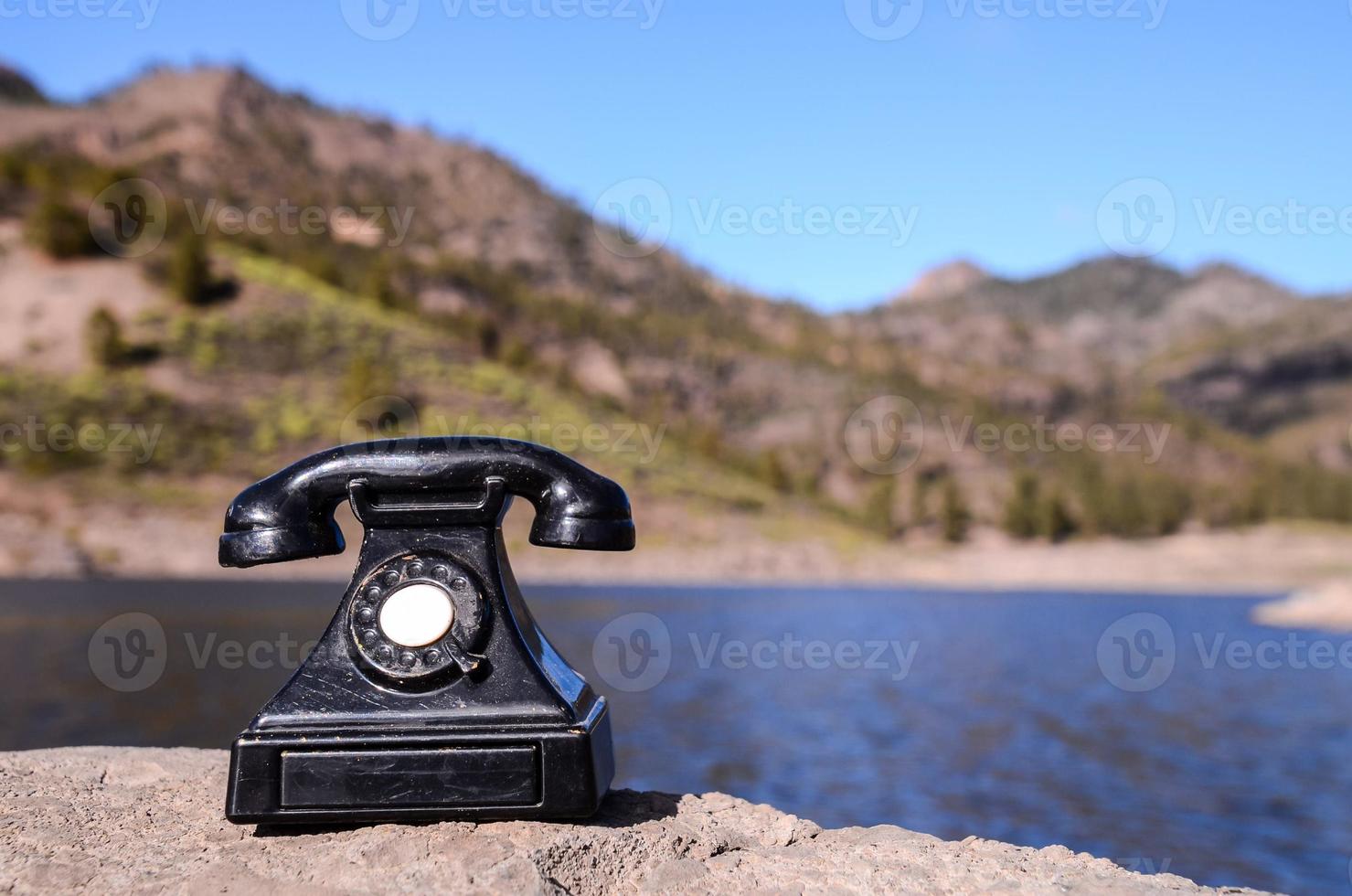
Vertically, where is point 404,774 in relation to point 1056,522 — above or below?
above

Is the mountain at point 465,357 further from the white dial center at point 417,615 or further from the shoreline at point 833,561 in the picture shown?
the white dial center at point 417,615

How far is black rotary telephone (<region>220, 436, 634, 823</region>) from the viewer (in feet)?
8.68

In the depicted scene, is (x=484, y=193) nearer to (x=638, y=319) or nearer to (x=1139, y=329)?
(x=638, y=319)

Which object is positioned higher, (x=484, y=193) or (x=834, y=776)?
(x=484, y=193)

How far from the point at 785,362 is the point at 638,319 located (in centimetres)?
942

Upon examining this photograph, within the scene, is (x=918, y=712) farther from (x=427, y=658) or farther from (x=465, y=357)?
(x=465, y=357)

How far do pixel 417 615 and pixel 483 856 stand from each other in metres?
0.58

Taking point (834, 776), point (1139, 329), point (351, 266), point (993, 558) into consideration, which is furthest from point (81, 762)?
point (1139, 329)

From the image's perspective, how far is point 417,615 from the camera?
2805 millimetres

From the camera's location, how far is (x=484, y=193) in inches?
3546

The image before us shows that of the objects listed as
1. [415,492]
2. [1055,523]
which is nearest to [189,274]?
[1055,523]

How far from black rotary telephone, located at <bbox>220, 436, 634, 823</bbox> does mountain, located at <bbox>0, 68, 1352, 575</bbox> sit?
32990 millimetres

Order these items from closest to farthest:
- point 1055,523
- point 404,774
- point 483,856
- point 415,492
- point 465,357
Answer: point 483,856 → point 404,774 → point 415,492 → point 465,357 → point 1055,523

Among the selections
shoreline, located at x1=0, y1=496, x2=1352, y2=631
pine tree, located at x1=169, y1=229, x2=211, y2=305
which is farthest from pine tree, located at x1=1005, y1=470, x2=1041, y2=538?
pine tree, located at x1=169, y1=229, x2=211, y2=305
